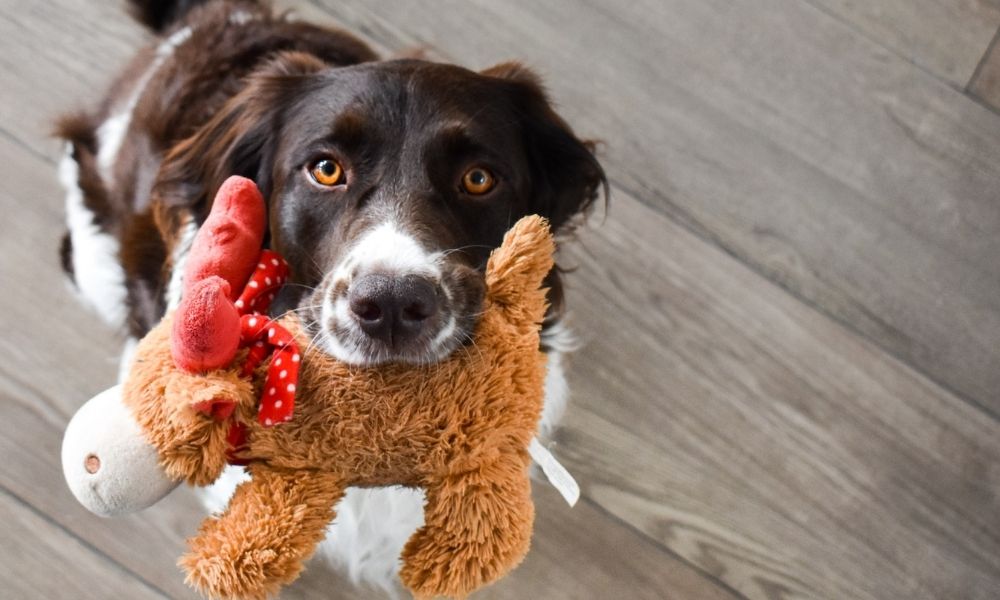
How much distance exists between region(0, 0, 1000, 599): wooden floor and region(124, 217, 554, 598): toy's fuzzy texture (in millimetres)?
898

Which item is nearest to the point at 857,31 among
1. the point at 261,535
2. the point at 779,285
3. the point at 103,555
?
the point at 779,285

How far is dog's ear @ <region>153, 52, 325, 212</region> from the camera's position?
59.6 inches

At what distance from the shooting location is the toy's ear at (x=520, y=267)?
1.10 meters

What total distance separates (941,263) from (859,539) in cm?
69

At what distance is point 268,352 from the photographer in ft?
3.55

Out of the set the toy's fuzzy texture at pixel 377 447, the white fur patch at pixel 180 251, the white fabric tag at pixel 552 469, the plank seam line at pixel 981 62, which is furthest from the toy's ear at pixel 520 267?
the plank seam line at pixel 981 62

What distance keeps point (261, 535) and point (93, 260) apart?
1.07m

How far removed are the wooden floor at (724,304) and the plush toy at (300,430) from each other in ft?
2.96

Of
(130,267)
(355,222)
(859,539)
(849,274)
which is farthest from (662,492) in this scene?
(130,267)

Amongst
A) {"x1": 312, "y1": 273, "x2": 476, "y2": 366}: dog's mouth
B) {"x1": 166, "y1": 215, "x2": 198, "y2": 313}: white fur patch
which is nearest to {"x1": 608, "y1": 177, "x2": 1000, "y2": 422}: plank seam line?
{"x1": 166, "y1": 215, "x2": 198, "y2": 313}: white fur patch

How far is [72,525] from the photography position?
1.86 metres

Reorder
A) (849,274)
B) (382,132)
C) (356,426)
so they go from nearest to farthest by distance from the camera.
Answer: (356,426) < (382,132) < (849,274)

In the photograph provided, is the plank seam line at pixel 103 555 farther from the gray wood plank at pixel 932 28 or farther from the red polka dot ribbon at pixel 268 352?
the gray wood plank at pixel 932 28

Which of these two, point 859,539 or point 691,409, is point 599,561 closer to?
point 691,409
